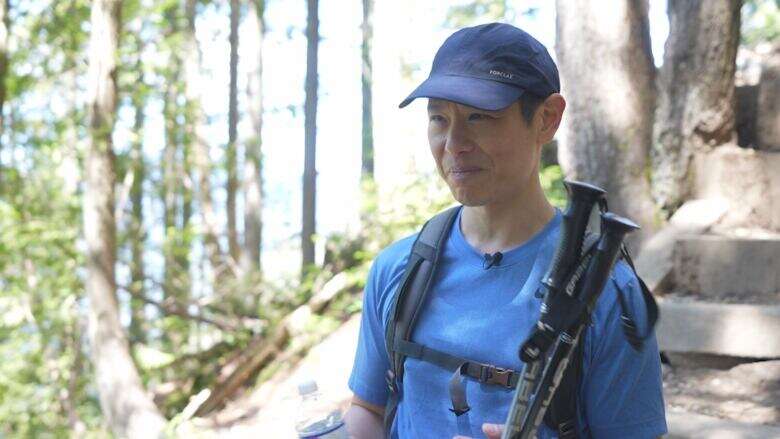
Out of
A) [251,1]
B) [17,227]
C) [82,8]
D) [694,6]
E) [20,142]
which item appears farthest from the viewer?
[251,1]

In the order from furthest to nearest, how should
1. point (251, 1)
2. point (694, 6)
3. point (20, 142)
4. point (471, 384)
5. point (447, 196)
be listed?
point (251, 1) < point (20, 142) < point (447, 196) < point (694, 6) < point (471, 384)

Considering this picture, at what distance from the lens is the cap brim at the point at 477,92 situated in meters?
1.64

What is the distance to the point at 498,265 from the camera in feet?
5.75

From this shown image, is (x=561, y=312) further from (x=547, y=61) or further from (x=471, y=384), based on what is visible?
(x=547, y=61)

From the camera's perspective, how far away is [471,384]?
1.65 meters

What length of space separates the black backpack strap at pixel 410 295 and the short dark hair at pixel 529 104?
0.37 metres

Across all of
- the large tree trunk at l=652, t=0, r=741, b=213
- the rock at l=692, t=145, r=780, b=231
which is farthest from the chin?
the large tree trunk at l=652, t=0, r=741, b=213

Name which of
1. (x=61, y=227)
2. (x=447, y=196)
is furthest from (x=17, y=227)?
(x=447, y=196)

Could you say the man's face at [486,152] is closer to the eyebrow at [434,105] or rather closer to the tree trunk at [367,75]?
the eyebrow at [434,105]

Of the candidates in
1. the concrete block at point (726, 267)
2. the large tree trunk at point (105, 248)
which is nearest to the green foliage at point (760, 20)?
the concrete block at point (726, 267)

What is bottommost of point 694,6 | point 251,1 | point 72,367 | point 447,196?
point 72,367

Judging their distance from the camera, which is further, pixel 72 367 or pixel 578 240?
pixel 72 367

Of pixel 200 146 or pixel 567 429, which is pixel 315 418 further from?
pixel 200 146

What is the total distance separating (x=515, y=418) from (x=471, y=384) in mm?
194
